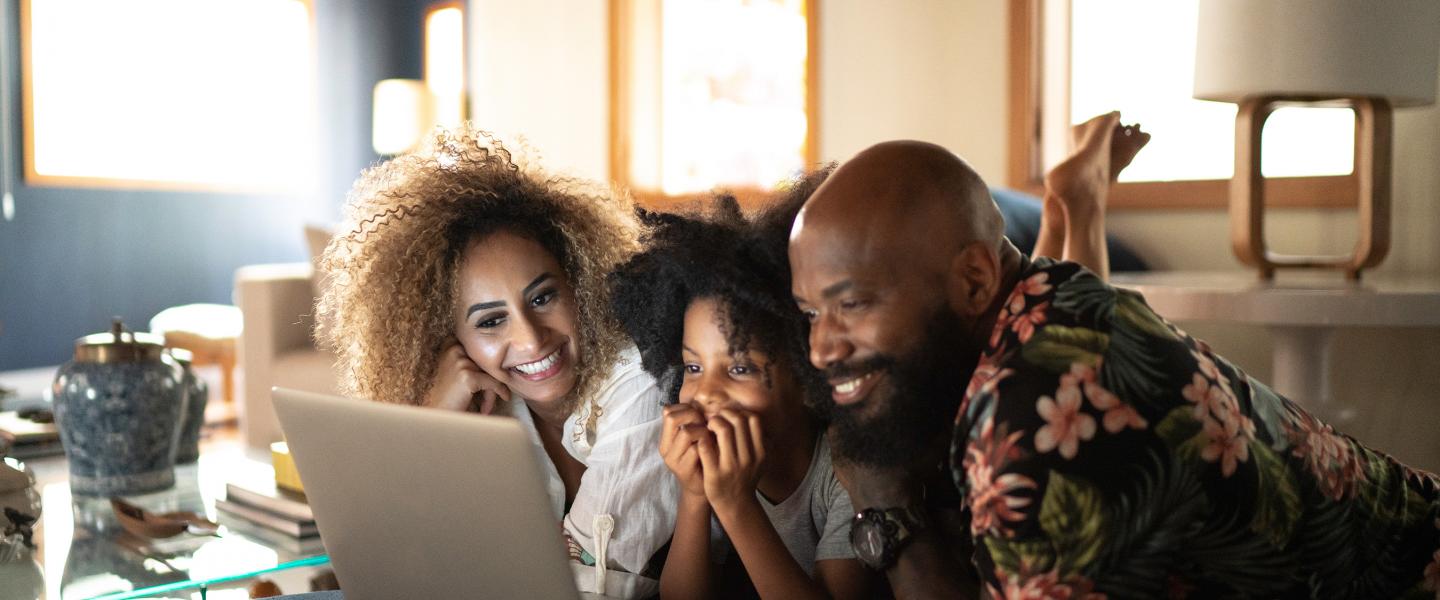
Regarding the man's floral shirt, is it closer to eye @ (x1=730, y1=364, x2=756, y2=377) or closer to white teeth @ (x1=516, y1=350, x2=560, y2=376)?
eye @ (x1=730, y1=364, x2=756, y2=377)

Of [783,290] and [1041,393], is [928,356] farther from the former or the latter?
[783,290]

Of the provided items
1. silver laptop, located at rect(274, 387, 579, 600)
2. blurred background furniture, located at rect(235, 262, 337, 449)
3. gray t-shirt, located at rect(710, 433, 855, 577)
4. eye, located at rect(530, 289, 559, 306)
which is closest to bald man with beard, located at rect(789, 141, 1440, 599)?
gray t-shirt, located at rect(710, 433, 855, 577)

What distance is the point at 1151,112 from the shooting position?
10.3 feet

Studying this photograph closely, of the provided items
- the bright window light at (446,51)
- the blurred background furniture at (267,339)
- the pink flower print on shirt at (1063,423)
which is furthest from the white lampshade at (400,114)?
the pink flower print on shirt at (1063,423)

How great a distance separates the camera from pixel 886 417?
0.85 meters

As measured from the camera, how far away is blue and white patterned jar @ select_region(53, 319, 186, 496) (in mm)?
1707

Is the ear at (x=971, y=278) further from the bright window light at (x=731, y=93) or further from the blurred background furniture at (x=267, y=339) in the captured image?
the bright window light at (x=731, y=93)

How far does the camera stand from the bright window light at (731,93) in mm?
4172

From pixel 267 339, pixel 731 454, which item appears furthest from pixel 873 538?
pixel 267 339

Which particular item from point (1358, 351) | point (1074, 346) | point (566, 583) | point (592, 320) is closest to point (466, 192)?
point (592, 320)

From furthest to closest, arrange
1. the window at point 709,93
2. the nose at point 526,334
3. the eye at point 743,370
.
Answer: the window at point 709,93 < the nose at point 526,334 < the eye at point 743,370

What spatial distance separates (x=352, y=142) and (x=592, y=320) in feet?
21.2

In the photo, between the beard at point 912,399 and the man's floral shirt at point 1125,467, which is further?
the beard at point 912,399

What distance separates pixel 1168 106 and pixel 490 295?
2.38 m
